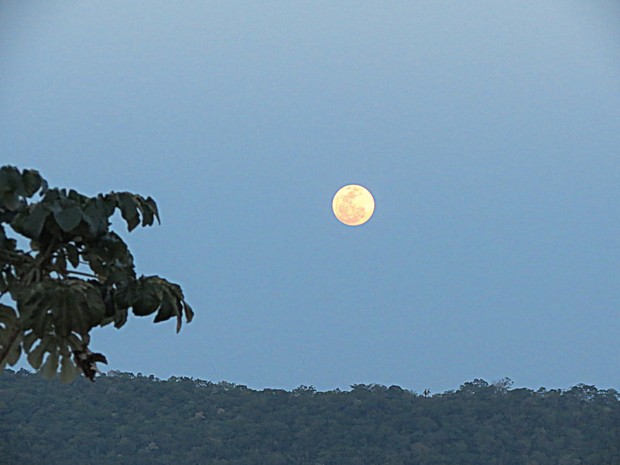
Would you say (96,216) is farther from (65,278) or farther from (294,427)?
(294,427)

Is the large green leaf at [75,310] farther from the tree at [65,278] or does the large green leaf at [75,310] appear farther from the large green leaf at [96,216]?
the large green leaf at [96,216]

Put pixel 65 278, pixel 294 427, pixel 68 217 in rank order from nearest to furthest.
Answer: pixel 68 217 → pixel 65 278 → pixel 294 427

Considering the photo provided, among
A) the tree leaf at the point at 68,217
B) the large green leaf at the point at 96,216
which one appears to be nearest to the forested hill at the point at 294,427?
the large green leaf at the point at 96,216

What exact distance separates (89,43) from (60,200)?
12508 cm

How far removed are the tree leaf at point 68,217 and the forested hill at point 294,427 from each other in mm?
34178

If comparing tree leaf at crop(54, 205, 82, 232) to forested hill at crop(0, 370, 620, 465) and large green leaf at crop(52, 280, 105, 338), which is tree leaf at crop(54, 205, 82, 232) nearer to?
large green leaf at crop(52, 280, 105, 338)

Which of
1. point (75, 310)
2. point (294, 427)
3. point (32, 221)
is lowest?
point (75, 310)

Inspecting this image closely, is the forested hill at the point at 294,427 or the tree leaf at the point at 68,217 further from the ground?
the forested hill at the point at 294,427

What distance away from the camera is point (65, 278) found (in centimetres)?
340

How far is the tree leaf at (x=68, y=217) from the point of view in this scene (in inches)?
120

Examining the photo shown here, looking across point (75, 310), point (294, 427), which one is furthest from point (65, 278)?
point (294, 427)

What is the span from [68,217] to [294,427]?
3643 centimetres

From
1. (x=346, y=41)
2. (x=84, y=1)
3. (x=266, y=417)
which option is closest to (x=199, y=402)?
(x=266, y=417)

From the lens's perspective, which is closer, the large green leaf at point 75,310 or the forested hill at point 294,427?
the large green leaf at point 75,310
